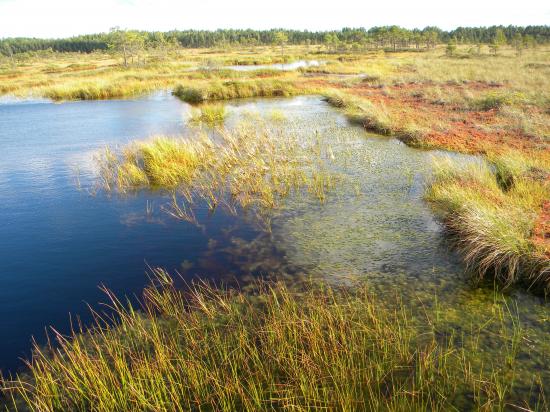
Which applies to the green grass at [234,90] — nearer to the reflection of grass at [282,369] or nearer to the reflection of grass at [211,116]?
the reflection of grass at [211,116]

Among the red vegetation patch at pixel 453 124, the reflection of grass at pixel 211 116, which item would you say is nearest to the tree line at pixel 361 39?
the reflection of grass at pixel 211 116

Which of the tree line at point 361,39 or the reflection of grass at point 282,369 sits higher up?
the tree line at point 361,39

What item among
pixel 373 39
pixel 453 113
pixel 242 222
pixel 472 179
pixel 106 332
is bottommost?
pixel 106 332

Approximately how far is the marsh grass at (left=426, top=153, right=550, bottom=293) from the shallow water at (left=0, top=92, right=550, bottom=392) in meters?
0.49

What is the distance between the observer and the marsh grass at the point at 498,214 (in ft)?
28.2

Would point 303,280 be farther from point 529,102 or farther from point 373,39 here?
point 373,39

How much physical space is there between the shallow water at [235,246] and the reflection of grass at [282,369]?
79 centimetres

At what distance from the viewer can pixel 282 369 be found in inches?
236

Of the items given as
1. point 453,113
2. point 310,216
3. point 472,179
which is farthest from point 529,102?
point 310,216

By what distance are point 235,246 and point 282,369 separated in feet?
16.7

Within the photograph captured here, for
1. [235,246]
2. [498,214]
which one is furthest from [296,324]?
[498,214]

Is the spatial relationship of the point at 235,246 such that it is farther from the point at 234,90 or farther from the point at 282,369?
the point at 234,90

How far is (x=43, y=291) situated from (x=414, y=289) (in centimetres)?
886

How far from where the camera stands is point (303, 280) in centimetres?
894
